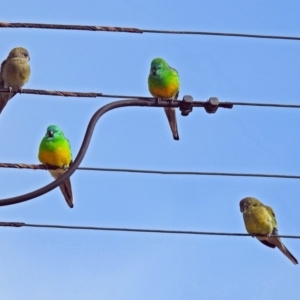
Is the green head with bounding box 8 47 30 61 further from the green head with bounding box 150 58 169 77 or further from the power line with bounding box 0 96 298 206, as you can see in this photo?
the power line with bounding box 0 96 298 206

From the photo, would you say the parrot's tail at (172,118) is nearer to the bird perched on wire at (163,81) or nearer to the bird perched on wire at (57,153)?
the bird perched on wire at (163,81)

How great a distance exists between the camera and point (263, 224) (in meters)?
10.1

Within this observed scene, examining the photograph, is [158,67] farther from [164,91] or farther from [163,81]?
[164,91]

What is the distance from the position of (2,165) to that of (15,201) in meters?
1.45

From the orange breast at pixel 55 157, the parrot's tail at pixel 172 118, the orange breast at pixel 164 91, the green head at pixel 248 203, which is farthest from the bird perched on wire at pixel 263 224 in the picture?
the orange breast at pixel 55 157

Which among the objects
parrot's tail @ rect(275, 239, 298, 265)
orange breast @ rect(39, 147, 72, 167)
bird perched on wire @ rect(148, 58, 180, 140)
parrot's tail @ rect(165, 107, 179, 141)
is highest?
bird perched on wire @ rect(148, 58, 180, 140)

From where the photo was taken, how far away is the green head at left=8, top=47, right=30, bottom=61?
10.7m

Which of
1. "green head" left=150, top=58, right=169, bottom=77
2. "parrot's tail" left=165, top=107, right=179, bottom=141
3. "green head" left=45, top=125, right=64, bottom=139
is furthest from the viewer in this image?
"parrot's tail" left=165, top=107, right=179, bottom=141

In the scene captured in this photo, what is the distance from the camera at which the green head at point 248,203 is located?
34.4ft

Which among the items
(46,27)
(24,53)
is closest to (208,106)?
(46,27)

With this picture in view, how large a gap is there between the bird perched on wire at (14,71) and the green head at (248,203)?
294 centimetres

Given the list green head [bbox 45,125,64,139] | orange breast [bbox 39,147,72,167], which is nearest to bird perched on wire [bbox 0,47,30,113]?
green head [bbox 45,125,64,139]

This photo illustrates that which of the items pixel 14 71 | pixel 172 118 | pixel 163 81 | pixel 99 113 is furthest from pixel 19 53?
pixel 99 113

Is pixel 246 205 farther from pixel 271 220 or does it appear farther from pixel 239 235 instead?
pixel 239 235
